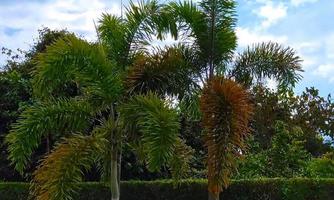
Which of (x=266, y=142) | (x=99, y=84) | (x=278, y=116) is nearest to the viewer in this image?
(x=99, y=84)

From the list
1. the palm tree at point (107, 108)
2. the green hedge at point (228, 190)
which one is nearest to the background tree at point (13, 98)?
the green hedge at point (228, 190)

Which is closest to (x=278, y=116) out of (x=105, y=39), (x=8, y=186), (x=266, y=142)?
(x=266, y=142)

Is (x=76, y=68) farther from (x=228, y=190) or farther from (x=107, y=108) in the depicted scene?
(x=228, y=190)

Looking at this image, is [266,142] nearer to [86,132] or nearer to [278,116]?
[278,116]

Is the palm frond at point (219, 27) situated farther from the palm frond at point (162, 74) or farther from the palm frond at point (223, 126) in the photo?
the palm frond at point (223, 126)

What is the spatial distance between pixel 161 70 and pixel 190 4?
1456 millimetres

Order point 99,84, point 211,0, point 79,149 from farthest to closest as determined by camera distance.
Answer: point 211,0 < point 99,84 < point 79,149

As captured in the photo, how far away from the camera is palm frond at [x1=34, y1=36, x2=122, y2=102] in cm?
1075

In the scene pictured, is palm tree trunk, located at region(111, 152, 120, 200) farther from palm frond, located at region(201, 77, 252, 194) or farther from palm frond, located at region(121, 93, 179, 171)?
palm frond, located at region(201, 77, 252, 194)

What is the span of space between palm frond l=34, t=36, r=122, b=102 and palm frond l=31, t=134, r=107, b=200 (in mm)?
1003

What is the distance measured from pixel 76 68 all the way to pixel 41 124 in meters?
1.16

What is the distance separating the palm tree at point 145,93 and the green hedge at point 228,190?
98.9 inches

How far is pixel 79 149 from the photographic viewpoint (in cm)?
1031

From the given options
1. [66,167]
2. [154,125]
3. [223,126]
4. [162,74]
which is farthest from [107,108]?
[223,126]
